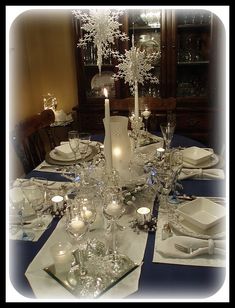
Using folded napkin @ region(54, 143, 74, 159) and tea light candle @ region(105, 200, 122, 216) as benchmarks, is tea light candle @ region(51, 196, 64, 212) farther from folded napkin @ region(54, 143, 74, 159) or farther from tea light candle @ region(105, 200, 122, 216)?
folded napkin @ region(54, 143, 74, 159)

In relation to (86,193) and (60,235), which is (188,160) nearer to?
(86,193)

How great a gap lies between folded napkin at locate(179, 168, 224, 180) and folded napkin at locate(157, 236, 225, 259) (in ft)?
1.51

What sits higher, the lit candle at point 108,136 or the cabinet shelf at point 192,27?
the cabinet shelf at point 192,27

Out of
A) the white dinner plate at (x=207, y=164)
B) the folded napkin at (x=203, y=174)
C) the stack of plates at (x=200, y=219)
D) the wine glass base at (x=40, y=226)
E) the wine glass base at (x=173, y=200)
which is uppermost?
the white dinner plate at (x=207, y=164)

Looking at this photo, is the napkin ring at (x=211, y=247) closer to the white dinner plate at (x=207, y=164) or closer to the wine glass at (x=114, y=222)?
the wine glass at (x=114, y=222)

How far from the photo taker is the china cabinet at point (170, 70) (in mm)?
2596

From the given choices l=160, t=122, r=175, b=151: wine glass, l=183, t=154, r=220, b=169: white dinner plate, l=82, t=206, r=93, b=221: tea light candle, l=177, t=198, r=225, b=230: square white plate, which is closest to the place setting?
l=177, t=198, r=225, b=230: square white plate

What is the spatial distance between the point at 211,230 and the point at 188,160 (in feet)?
1.83

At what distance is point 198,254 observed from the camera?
0.88 m

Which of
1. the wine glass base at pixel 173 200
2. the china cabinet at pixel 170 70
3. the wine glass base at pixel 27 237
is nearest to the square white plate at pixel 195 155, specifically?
the wine glass base at pixel 173 200

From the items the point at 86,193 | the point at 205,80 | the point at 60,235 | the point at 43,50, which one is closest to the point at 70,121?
the point at 43,50

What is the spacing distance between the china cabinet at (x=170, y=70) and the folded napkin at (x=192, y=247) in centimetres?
181

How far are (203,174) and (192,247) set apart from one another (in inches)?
20.3

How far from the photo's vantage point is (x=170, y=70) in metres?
2.67
